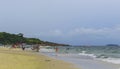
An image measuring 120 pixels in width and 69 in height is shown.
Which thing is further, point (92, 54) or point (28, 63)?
point (92, 54)

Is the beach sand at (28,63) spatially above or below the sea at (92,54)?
below

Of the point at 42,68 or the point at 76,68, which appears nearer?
the point at 42,68

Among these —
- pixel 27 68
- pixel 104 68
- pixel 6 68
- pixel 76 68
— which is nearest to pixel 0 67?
pixel 6 68

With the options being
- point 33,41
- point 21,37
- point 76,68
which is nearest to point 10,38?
point 21,37

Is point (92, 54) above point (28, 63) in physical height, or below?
above

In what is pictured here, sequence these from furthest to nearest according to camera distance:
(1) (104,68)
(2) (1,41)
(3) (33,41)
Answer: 1. (3) (33,41)
2. (2) (1,41)
3. (1) (104,68)

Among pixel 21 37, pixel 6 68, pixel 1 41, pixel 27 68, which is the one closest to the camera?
pixel 6 68

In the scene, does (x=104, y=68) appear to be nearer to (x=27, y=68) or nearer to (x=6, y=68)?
(x=27, y=68)

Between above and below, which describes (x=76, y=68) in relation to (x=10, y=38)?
below

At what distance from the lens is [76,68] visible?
2431 cm

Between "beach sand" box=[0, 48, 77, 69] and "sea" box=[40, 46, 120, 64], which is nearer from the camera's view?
"beach sand" box=[0, 48, 77, 69]

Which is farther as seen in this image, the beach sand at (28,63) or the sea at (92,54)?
the sea at (92,54)

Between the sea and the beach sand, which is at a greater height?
the sea

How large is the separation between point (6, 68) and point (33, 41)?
145 meters
